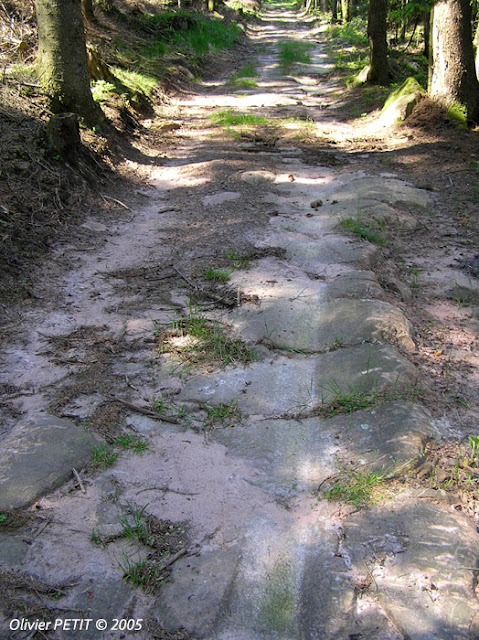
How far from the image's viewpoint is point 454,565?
2.13m

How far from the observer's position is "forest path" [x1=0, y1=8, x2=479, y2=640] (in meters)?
2.07

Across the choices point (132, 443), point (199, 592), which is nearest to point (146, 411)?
point (132, 443)

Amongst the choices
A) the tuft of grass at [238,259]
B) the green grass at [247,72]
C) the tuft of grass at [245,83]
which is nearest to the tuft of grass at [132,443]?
the tuft of grass at [238,259]

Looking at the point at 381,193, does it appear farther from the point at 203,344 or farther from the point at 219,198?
the point at 203,344

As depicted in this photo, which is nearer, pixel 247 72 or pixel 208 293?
pixel 208 293

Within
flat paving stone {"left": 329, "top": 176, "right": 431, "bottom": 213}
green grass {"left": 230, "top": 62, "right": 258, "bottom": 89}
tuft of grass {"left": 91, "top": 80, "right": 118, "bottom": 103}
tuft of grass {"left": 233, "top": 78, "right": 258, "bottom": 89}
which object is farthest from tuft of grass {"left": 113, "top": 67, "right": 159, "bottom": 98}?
flat paving stone {"left": 329, "top": 176, "right": 431, "bottom": 213}

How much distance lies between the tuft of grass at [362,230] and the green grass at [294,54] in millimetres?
13692

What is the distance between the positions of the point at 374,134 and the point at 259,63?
35.3 feet

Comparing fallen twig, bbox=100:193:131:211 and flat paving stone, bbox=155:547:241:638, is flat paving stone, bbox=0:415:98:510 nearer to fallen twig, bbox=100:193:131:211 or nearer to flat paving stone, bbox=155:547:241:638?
flat paving stone, bbox=155:547:241:638

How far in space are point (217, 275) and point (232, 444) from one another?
2009 millimetres

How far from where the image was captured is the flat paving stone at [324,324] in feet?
12.1

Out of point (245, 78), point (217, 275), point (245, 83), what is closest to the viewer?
point (217, 275)

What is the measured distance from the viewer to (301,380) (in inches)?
136

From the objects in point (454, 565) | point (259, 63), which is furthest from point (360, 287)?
point (259, 63)
